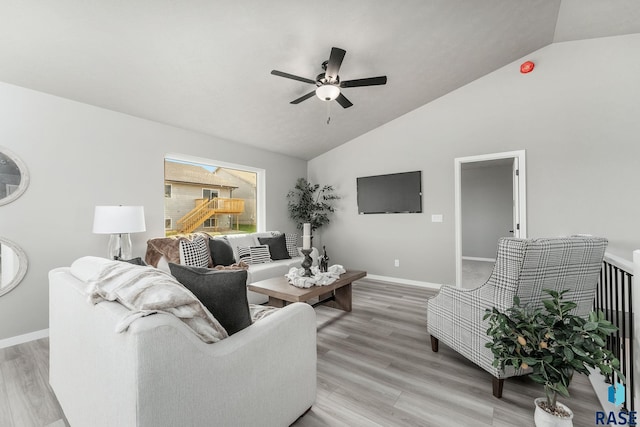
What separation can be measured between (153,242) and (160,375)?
2.95m

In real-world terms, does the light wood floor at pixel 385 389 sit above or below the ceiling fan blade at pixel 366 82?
below

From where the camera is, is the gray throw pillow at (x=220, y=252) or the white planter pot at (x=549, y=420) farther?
the gray throw pillow at (x=220, y=252)

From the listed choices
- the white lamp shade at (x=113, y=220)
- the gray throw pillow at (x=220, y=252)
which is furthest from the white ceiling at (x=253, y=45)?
the gray throw pillow at (x=220, y=252)

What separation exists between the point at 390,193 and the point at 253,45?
10.2 ft

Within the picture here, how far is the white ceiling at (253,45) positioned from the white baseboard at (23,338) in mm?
2393

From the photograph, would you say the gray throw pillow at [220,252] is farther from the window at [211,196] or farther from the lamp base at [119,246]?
the lamp base at [119,246]

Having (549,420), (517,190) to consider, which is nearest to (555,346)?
(549,420)

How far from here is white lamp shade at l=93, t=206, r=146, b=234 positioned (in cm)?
264

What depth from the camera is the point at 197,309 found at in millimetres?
1141

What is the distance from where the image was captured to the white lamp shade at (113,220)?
2.64 metres

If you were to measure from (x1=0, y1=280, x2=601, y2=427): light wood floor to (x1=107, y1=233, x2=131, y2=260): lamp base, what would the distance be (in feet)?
3.22

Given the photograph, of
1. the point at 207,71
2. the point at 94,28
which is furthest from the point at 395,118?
the point at 94,28

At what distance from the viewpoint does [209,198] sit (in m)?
4.50

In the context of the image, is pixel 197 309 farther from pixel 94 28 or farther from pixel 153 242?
pixel 153 242
